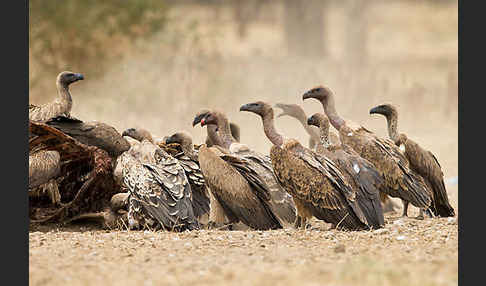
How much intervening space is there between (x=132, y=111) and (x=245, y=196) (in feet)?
37.4

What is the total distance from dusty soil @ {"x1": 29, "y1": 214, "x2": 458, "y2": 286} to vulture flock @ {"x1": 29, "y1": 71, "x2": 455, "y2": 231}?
343 mm

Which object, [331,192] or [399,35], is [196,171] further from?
[399,35]

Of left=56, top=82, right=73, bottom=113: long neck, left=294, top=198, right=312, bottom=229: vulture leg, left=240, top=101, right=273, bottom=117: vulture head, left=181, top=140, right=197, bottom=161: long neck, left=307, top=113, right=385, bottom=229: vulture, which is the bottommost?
left=294, top=198, right=312, bottom=229: vulture leg

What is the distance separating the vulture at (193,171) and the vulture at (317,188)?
121 centimetres

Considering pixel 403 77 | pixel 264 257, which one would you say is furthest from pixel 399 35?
pixel 264 257

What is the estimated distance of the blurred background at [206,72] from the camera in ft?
62.5

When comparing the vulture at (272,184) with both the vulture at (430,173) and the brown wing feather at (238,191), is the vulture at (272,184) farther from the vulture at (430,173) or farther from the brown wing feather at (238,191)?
the vulture at (430,173)

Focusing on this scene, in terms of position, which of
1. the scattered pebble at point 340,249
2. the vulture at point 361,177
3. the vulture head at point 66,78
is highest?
the vulture head at point 66,78

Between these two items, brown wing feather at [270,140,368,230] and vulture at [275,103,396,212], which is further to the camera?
vulture at [275,103,396,212]

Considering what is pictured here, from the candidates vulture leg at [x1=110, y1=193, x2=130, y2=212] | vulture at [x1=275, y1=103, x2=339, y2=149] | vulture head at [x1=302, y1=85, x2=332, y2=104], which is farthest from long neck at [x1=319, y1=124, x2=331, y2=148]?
vulture leg at [x1=110, y1=193, x2=130, y2=212]

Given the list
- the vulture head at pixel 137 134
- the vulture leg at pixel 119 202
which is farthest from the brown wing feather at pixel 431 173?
the vulture leg at pixel 119 202

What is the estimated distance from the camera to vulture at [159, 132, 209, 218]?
8.69 m

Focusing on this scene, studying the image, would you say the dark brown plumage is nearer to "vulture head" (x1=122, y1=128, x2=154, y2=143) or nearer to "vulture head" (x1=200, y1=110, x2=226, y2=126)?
"vulture head" (x1=122, y1=128, x2=154, y2=143)

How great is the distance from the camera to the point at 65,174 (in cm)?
876
